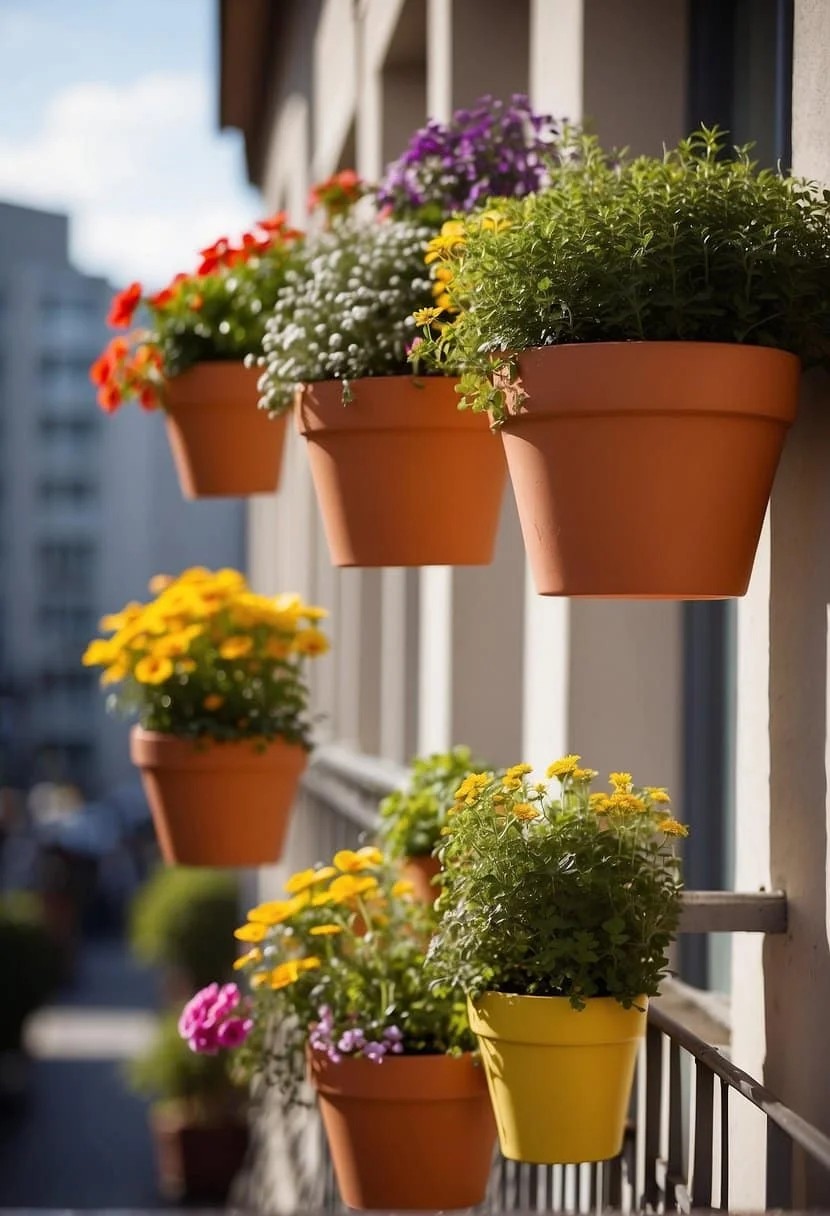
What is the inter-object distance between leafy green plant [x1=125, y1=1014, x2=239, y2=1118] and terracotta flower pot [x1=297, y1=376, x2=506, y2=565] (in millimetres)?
9436

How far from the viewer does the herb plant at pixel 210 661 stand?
3.28 m

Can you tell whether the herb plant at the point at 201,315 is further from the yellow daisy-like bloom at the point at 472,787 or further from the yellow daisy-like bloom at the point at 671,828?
the yellow daisy-like bloom at the point at 671,828

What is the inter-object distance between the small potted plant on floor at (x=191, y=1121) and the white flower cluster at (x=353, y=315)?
369 inches

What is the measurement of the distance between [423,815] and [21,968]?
39.4ft

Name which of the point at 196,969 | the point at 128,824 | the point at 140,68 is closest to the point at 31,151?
the point at 140,68

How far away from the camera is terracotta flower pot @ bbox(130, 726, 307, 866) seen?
129 inches

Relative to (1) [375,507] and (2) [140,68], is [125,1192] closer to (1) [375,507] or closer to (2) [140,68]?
(1) [375,507]

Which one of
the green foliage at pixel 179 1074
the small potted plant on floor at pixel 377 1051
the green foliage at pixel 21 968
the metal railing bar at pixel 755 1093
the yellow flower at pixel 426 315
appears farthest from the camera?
the green foliage at pixel 21 968

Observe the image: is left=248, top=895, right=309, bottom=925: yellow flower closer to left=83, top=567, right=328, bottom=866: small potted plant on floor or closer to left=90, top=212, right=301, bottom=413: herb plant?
left=90, top=212, right=301, bottom=413: herb plant

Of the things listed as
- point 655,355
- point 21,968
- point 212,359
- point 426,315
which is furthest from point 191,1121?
point 655,355

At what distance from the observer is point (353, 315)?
1985 millimetres

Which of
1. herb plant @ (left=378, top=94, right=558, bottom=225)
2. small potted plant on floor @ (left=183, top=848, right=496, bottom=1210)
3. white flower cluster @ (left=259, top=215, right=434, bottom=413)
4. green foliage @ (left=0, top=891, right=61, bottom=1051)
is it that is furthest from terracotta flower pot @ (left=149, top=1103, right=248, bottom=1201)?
white flower cluster @ (left=259, top=215, right=434, bottom=413)

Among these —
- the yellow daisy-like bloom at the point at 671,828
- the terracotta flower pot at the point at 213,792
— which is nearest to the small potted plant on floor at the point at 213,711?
the terracotta flower pot at the point at 213,792

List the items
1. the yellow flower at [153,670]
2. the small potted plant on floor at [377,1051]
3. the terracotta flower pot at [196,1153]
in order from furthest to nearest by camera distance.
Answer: the terracotta flower pot at [196,1153]
the yellow flower at [153,670]
the small potted plant on floor at [377,1051]
